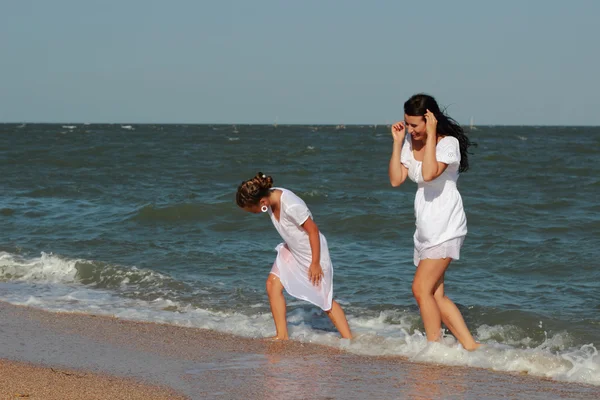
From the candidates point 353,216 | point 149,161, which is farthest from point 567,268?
point 149,161

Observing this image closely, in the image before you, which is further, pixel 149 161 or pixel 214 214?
pixel 149 161

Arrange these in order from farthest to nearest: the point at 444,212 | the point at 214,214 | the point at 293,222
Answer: the point at 214,214 < the point at 293,222 < the point at 444,212

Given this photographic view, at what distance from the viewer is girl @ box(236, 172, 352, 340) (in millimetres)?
5828

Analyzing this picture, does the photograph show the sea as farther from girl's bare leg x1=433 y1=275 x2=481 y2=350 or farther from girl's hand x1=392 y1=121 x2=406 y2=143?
girl's hand x1=392 y1=121 x2=406 y2=143

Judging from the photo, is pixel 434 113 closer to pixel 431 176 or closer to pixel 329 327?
pixel 431 176

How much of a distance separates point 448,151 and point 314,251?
1274 millimetres

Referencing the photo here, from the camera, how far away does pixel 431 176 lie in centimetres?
509

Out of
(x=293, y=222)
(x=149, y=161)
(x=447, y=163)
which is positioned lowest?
(x=149, y=161)

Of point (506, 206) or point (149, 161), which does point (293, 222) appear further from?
point (149, 161)

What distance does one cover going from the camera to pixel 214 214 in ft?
46.6

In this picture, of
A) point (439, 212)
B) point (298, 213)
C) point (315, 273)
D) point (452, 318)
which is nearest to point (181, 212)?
point (315, 273)

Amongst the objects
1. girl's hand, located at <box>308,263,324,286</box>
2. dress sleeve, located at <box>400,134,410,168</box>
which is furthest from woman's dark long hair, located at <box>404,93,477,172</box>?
girl's hand, located at <box>308,263,324,286</box>

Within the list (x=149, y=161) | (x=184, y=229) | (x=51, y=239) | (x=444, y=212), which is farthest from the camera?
(x=149, y=161)

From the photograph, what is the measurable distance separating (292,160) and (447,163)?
25.5 metres
